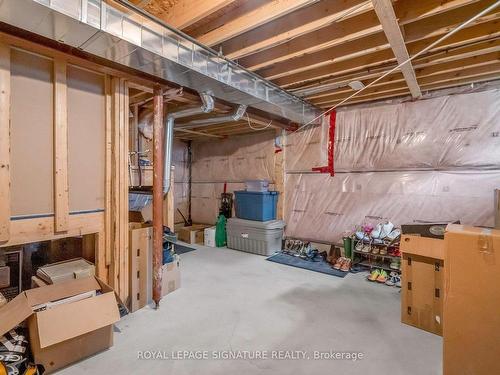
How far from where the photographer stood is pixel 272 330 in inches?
88.4

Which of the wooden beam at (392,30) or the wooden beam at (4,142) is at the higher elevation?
the wooden beam at (392,30)

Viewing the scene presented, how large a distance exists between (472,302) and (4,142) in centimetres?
316

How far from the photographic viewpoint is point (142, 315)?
2.49 m

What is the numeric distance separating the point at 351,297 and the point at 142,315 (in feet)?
7.15

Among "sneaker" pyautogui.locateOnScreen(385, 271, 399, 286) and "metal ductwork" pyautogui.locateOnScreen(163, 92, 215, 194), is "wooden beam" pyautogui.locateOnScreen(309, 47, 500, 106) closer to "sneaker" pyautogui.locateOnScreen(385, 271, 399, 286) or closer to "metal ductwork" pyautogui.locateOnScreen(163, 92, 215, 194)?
"metal ductwork" pyautogui.locateOnScreen(163, 92, 215, 194)

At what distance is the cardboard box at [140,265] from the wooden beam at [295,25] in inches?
78.5

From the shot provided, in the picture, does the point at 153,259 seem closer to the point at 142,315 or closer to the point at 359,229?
the point at 142,315

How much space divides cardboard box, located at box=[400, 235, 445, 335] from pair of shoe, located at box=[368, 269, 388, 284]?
3.27 feet

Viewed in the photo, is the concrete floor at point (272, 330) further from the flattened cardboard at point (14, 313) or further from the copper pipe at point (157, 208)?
the flattened cardboard at point (14, 313)

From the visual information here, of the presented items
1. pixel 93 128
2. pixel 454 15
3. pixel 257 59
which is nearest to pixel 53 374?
pixel 93 128

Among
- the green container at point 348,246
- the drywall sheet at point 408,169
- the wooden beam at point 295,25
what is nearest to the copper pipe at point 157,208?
the wooden beam at point 295,25

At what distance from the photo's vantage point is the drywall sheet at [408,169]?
3303 mm

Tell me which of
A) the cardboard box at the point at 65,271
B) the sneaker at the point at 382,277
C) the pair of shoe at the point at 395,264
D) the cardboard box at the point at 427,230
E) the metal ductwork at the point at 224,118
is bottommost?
the sneaker at the point at 382,277

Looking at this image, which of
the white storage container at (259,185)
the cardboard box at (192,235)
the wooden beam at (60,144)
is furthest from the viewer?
the cardboard box at (192,235)
